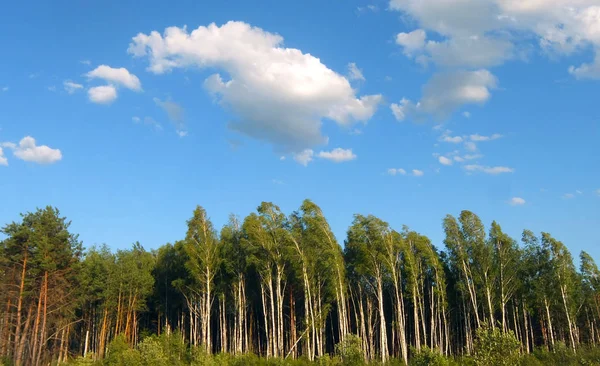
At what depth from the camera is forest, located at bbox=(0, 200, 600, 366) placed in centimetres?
5075

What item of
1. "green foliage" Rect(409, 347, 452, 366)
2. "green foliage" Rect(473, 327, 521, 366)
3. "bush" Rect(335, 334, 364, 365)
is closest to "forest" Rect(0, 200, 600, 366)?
"bush" Rect(335, 334, 364, 365)

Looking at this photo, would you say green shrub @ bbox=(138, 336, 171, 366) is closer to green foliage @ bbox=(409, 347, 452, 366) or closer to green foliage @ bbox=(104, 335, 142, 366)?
green foliage @ bbox=(104, 335, 142, 366)

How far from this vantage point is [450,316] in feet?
242

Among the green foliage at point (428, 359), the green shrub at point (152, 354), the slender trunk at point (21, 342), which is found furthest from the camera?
the slender trunk at point (21, 342)

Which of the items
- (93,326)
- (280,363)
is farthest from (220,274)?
(93,326)

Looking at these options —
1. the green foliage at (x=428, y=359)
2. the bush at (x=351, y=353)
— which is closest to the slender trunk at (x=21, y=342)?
the bush at (x=351, y=353)

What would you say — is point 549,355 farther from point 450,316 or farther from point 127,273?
point 127,273

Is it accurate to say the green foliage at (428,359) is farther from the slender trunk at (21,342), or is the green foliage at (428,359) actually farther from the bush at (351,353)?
the slender trunk at (21,342)

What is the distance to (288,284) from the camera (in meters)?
60.9

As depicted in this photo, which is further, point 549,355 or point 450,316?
point 450,316

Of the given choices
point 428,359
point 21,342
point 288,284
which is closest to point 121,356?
point 21,342

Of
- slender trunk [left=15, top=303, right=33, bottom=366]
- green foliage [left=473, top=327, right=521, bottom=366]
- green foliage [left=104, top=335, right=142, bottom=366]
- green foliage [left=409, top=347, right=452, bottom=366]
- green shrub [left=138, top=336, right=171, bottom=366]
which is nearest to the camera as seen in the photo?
green foliage [left=473, top=327, right=521, bottom=366]

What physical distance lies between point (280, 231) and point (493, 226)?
27347 millimetres

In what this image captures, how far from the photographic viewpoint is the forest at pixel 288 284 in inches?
1998
